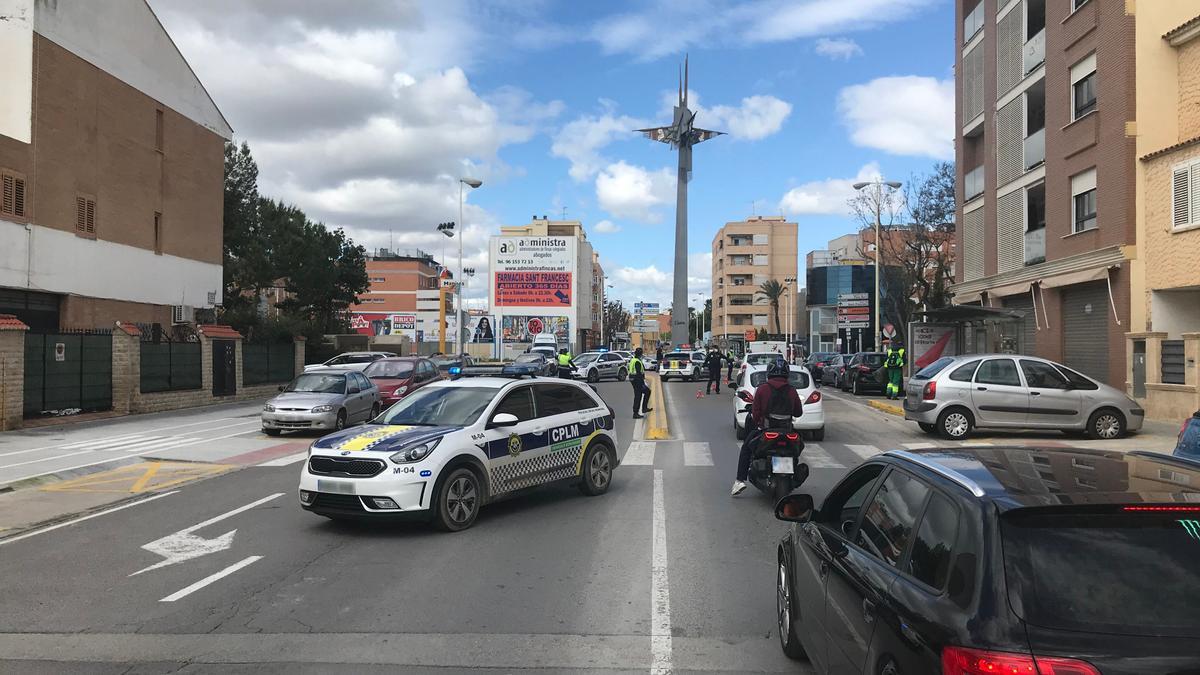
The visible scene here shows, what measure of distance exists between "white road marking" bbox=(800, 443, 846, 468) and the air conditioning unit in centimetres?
2804

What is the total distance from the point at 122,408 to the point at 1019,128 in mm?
29107

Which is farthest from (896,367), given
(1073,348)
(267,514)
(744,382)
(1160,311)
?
(267,514)

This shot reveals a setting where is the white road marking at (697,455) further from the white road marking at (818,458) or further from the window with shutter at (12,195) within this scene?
the window with shutter at (12,195)

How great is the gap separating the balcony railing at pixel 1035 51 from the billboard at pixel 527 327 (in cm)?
5680

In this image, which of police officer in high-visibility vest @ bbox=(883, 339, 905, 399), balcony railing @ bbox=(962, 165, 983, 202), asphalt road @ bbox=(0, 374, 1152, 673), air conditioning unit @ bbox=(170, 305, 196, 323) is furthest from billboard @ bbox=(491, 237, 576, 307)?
asphalt road @ bbox=(0, 374, 1152, 673)

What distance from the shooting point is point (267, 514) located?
365 inches

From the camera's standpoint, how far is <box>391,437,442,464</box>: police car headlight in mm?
7809

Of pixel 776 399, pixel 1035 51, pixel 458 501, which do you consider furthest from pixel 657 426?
pixel 1035 51

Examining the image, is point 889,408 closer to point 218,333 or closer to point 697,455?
point 697,455

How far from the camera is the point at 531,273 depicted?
267ft

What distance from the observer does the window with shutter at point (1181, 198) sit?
18.8 metres

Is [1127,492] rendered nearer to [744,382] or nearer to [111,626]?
[111,626]

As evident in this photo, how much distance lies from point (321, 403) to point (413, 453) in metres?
10.7

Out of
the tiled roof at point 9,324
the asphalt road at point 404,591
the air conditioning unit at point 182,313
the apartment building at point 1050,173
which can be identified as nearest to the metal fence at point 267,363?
the air conditioning unit at point 182,313
